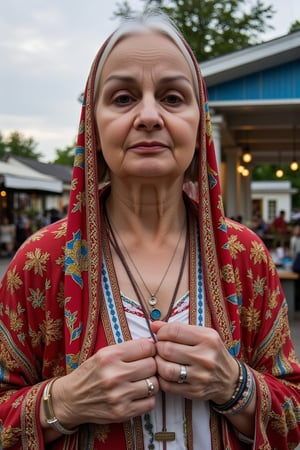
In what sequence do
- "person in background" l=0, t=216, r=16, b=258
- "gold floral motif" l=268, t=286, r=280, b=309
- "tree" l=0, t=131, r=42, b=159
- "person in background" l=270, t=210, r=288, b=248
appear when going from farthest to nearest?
1. "tree" l=0, t=131, r=42, b=159
2. "person in background" l=0, t=216, r=16, b=258
3. "person in background" l=270, t=210, r=288, b=248
4. "gold floral motif" l=268, t=286, r=280, b=309

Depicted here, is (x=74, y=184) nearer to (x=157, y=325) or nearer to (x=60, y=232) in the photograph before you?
(x=60, y=232)

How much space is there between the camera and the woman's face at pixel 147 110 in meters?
1.24

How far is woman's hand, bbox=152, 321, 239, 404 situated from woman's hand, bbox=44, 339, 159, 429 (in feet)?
0.10

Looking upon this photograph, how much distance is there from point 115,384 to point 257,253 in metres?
0.59

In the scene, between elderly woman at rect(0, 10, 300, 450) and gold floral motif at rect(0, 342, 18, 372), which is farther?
gold floral motif at rect(0, 342, 18, 372)

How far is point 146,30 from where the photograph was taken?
132 centimetres

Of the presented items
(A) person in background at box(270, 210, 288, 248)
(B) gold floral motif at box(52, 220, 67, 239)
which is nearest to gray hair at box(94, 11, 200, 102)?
(B) gold floral motif at box(52, 220, 67, 239)

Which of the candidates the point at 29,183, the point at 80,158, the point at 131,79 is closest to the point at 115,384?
the point at 80,158

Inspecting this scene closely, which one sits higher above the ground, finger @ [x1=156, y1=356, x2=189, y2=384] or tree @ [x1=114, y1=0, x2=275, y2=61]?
tree @ [x1=114, y1=0, x2=275, y2=61]

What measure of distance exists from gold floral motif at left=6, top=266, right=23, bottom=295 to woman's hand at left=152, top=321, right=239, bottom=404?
1.33 feet

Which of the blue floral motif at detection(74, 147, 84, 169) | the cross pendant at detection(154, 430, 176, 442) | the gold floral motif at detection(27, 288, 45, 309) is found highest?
the blue floral motif at detection(74, 147, 84, 169)

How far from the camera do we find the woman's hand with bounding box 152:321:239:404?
45.0 inches

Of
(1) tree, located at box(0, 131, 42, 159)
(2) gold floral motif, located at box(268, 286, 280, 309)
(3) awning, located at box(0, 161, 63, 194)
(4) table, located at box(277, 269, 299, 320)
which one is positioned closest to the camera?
(2) gold floral motif, located at box(268, 286, 280, 309)

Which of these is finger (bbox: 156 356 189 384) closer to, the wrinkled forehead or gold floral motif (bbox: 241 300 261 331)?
gold floral motif (bbox: 241 300 261 331)
